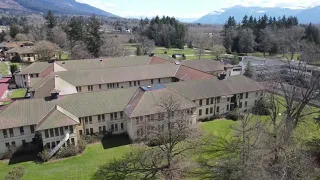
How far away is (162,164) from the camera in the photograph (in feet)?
109

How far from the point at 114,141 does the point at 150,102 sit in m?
8.11

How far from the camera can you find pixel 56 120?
36.0m

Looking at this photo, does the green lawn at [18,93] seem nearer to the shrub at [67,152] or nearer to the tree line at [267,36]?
the shrub at [67,152]

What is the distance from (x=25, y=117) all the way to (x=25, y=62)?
7301 centimetres

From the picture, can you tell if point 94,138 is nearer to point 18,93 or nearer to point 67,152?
point 67,152

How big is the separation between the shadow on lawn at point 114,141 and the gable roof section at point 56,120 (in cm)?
544

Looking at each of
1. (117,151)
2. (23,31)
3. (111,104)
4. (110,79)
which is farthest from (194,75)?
(23,31)

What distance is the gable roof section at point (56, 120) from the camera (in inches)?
1389

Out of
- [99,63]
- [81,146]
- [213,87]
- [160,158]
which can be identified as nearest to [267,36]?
[213,87]

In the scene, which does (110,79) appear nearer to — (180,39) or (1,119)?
(1,119)

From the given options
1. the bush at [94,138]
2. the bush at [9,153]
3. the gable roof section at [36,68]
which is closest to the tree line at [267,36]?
the gable roof section at [36,68]

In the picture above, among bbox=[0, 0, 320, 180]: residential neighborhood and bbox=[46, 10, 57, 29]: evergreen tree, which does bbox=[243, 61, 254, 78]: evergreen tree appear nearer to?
bbox=[0, 0, 320, 180]: residential neighborhood

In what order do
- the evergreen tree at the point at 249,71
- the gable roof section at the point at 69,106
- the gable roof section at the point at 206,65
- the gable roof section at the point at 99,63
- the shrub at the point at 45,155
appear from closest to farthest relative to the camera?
the shrub at the point at 45,155 < the gable roof section at the point at 69,106 < the gable roof section at the point at 99,63 < the gable roof section at the point at 206,65 < the evergreen tree at the point at 249,71

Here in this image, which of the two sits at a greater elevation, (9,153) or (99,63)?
(99,63)
